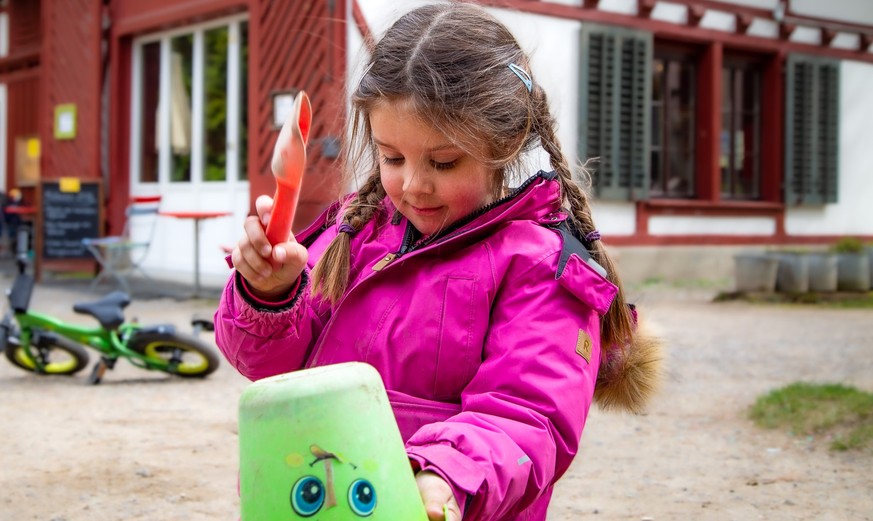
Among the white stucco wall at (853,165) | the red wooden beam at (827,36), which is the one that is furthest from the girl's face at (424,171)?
the red wooden beam at (827,36)

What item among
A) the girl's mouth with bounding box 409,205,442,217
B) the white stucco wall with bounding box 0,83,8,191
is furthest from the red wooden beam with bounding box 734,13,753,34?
the girl's mouth with bounding box 409,205,442,217

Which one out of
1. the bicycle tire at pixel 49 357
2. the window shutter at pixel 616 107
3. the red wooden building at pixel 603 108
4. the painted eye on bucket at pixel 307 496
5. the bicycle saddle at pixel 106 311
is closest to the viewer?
the painted eye on bucket at pixel 307 496

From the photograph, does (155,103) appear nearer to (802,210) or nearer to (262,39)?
(262,39)

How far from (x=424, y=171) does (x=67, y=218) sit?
8.67 m

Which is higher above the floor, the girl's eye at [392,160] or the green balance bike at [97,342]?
the girl's eye at [392,160]

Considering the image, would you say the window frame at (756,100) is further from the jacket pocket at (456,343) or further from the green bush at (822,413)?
the jacket pocket at (456,343)

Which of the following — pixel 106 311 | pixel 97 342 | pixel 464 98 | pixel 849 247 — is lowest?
pixel 97 342

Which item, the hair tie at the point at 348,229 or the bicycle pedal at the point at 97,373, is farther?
the bicycle pedal at the point at 97,373

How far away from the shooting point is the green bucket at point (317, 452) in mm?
1034

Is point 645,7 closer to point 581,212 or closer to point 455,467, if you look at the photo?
point 581,212

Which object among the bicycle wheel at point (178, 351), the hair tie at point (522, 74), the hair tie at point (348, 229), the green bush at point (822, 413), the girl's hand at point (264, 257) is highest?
the hair tie at point (522, 74)

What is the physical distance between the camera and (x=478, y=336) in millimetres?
1386

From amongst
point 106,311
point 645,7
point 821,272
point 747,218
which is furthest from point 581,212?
point 747,218

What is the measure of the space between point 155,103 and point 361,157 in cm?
858
